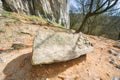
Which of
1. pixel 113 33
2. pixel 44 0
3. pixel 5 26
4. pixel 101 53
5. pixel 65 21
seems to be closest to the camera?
pixel 101 53

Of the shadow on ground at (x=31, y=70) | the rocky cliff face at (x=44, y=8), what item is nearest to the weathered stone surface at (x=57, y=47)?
the shadow on ground at (x=31, y=70)

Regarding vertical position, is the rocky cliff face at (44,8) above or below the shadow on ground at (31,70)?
above

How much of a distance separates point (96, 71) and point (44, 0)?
6156 millimetres

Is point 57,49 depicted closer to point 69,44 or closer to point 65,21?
point 69,44

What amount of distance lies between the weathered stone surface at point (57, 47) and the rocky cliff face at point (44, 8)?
4504mm

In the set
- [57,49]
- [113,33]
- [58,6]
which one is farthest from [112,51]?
[113,33]

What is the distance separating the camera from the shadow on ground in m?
2.38

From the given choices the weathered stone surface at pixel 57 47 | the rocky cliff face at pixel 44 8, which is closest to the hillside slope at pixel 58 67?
the weathered stone surface at pixel 57 47

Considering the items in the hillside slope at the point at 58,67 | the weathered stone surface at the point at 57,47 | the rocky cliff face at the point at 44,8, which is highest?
the rocky cliff face at the point at 44,8

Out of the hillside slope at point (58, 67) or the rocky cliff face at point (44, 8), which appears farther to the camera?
the rocky cliff face at point (44, 8)

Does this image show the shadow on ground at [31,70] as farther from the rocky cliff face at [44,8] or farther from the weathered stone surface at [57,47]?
the rocky cliff face at [44,8]

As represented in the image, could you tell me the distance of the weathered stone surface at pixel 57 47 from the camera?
2.38 metres

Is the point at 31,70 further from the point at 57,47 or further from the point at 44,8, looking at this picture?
the point at 44,8

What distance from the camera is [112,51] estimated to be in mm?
3463
